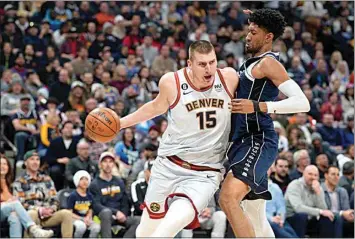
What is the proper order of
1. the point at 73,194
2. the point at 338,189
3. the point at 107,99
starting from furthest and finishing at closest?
the point at 107,99 < the point at 338,189 < the point at 73,194

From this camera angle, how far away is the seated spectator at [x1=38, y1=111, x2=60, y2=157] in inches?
504

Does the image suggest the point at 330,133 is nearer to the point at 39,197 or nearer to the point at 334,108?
the point at 334,108

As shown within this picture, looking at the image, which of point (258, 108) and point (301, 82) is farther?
point (301, 82)

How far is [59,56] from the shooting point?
54.3 feet

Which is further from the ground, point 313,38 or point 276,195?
point 313,38

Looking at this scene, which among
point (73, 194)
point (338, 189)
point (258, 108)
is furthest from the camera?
point (338, 189)

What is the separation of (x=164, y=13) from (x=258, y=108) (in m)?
13.2

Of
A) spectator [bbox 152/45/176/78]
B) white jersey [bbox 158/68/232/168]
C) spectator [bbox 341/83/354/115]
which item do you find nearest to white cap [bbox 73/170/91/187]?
white jersey [bbox 158/68/232/168]

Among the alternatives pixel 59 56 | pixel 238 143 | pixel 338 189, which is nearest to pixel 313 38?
pixel 59 56

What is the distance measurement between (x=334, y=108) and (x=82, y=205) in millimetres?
7210

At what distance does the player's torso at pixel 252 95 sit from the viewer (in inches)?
267

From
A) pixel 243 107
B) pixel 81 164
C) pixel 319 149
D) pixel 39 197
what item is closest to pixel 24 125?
pixel 81 164

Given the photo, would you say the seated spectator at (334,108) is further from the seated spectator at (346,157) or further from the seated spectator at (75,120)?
the seated spectator at (75,120)

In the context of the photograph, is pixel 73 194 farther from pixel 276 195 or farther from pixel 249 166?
pixel 249 166
